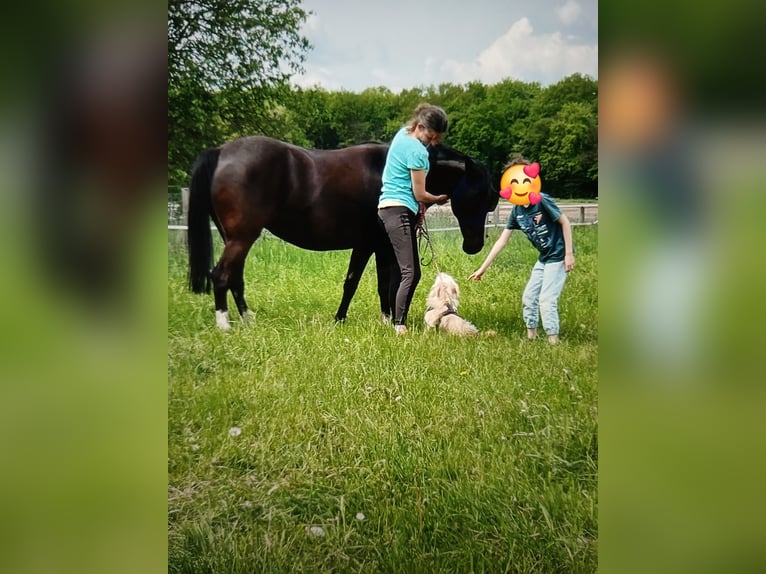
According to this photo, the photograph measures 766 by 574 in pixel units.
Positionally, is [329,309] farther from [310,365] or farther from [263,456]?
[263,456]

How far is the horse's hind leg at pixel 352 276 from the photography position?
3.12m

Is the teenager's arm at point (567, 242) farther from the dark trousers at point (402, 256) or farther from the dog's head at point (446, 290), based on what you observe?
the dark trousers at point (402, 256)

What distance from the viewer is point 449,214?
3.09 m

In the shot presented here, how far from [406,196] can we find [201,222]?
98 centimetres

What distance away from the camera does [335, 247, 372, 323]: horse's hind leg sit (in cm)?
312

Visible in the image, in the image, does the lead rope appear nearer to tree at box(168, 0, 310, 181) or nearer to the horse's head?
the horse's head

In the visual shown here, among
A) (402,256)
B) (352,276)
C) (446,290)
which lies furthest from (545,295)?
(352,276)
